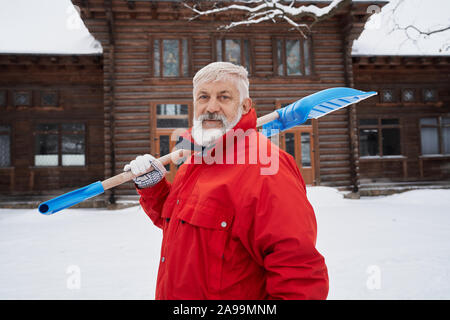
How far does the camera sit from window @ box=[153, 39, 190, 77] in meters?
9.94

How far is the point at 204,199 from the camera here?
116 cm

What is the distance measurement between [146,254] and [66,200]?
3217 mm

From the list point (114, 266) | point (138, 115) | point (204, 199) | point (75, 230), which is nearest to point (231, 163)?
point (204, 199)

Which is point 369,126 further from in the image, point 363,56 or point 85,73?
point 85,73

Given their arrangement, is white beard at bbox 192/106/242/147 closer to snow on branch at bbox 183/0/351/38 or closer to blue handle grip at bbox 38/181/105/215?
blue handle grip at bbox 38/181/105/215

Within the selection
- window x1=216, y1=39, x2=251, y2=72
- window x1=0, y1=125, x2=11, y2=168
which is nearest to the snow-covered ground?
window x1=0, y1=125, x2=11, y2=168

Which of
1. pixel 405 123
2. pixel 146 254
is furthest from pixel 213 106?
pixel 405 123

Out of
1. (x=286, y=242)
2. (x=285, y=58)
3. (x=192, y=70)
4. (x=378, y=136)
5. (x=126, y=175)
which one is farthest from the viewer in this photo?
(x=378, y=136)

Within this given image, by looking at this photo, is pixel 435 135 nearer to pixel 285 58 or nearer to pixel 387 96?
pixel 387 96

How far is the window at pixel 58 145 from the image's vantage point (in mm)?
10672

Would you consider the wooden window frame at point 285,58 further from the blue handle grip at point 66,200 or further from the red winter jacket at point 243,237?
the red winter jacket at point 243,237

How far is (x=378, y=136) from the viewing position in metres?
11.8

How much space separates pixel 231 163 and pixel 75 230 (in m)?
6.42

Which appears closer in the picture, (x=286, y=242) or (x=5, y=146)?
(x=286, y=242)
